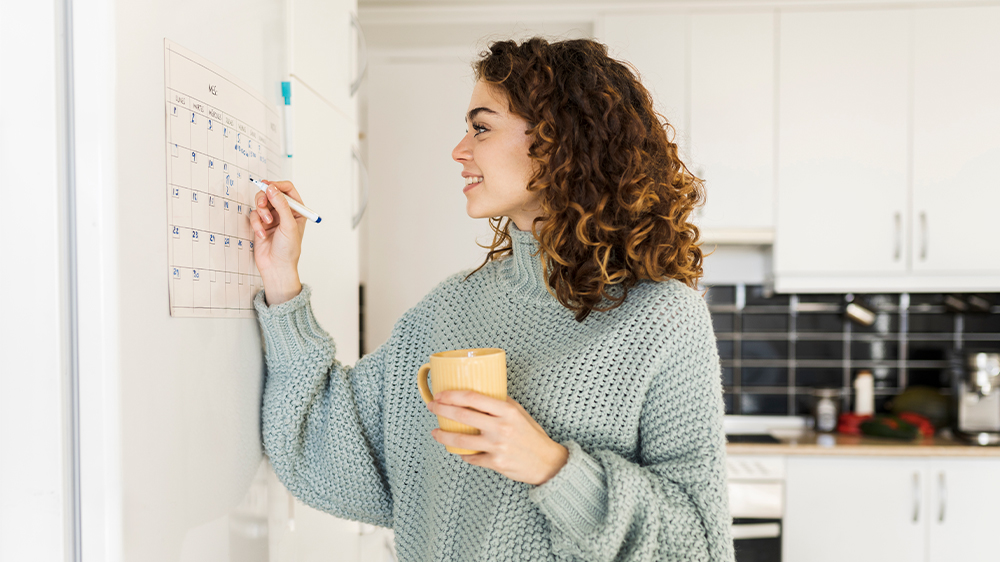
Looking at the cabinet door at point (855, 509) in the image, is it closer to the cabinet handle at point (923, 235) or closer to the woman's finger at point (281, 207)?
the cabinet handle at point (923, 235)

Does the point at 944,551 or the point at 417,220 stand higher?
the point at 417,220

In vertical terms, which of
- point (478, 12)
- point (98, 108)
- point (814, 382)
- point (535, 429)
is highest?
point (478, 12)

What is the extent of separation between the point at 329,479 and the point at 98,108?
62 centimetres

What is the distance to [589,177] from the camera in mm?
978

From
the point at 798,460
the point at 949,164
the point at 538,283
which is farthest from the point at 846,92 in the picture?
the point at 538,283

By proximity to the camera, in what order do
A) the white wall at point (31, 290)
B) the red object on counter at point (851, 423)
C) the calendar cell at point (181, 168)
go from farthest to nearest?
the red object on counter at point (851, 423) < the calendar cell at point (181, 168) < the white wall at point (31, 290)

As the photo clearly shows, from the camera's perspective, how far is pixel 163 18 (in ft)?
2.11

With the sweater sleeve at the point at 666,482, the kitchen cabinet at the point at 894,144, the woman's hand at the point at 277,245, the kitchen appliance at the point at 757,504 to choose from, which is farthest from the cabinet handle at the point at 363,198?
the kitchen cabinet at the point at 894,144

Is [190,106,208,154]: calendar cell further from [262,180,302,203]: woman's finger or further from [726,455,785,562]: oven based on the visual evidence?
[726,455,785,562]: oven

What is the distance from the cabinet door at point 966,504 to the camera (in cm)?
230

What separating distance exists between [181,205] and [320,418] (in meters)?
0.42

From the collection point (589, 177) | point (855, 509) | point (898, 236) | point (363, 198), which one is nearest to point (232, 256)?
point (589, 177)

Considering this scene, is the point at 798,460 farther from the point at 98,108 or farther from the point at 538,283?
the point at 98,108

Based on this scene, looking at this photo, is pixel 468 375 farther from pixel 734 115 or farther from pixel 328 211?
pixel 734 115
